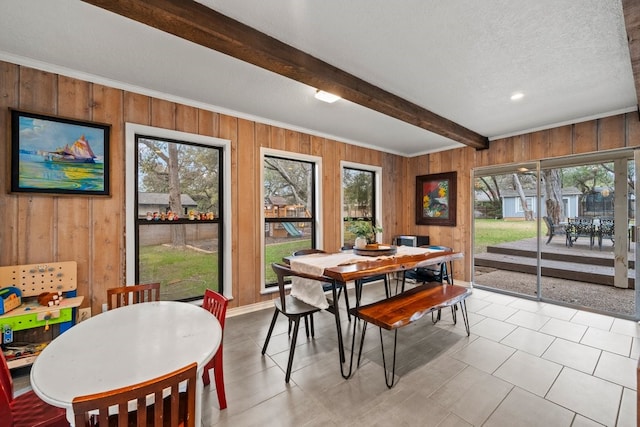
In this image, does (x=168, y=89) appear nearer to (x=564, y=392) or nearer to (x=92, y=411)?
(x=92, y=411)

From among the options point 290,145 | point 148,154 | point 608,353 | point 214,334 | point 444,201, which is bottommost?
point 608,353

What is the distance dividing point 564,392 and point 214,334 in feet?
8.25

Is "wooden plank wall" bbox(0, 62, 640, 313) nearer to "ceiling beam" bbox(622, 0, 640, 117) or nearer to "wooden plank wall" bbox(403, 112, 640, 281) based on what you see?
"wooden plank wall" bbox(403, 112, 640, 281)

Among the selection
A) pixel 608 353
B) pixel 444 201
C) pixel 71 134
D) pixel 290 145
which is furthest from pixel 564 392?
pixel 71 134

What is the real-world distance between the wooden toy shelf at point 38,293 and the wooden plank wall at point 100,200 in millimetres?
105

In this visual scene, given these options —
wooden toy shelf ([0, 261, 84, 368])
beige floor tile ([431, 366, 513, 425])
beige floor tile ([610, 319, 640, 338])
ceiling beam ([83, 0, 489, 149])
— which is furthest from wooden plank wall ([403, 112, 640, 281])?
wooden toy shelf ([0, 261, 84, 368])

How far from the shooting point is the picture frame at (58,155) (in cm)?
221

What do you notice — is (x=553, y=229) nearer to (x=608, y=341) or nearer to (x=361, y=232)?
(x=608, y=341)

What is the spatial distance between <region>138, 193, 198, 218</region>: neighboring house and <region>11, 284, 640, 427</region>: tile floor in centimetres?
152

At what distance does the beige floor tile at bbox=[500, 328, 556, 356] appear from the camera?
100 inches

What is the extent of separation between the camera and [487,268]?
5.29 meters

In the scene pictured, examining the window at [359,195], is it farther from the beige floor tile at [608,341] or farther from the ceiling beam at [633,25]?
the ceiling beam at [633,25]

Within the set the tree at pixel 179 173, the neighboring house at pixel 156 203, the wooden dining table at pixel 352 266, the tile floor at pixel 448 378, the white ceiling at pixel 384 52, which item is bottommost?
the tile floor at pixel 448 378

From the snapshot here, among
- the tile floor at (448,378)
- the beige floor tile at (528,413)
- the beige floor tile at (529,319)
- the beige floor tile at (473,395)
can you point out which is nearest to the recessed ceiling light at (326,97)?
the tile floor at (448,378)
